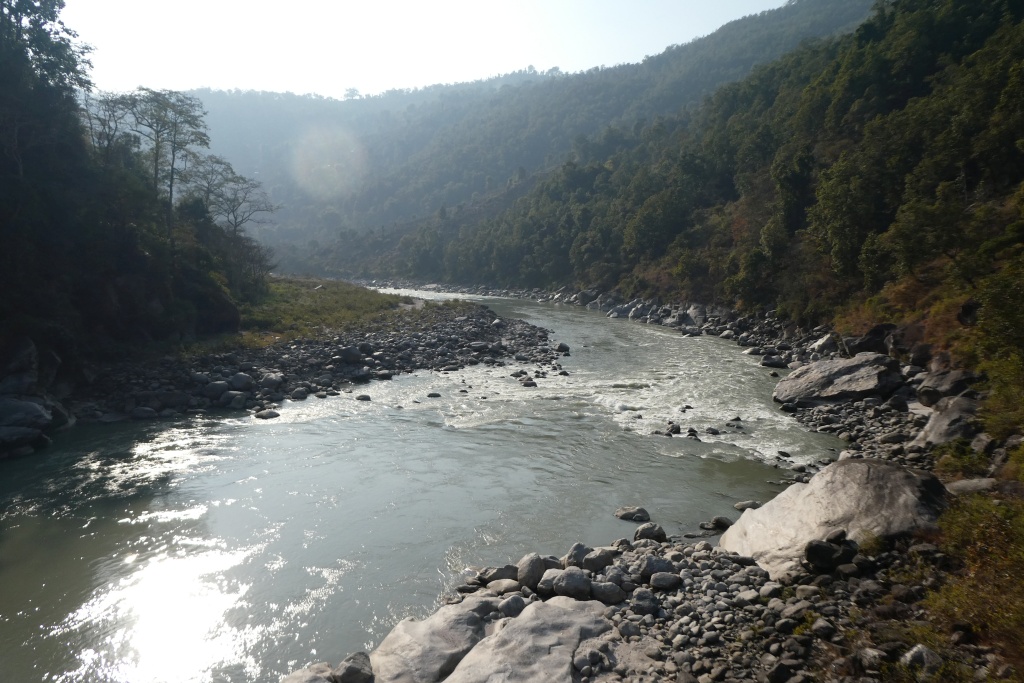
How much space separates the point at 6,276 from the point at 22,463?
26.3ft

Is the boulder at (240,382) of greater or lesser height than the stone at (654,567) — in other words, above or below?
below

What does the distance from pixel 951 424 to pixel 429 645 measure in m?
11.9

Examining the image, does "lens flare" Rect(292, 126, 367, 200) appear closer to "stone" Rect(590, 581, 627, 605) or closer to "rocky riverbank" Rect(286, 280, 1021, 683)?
"rocky riverbank" Rect(286, 280, 1021, 683)

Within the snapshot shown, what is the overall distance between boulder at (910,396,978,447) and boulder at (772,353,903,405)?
3.28 meters

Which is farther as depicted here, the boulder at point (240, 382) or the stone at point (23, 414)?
the boulder at point (240, 382)

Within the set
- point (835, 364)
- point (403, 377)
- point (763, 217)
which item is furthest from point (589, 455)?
point (763, 217)

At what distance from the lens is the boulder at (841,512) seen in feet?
23.4

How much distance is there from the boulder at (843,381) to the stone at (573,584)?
12.5m

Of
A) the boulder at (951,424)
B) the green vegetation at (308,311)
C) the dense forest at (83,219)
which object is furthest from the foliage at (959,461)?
the green vegetation at (308,311)

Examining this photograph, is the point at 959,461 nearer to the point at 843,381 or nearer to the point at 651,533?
the point at 651,533

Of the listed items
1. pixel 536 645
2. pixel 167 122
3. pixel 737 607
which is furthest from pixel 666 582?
pixel 167 122

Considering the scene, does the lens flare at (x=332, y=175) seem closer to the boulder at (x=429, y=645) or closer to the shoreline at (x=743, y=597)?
the shoreline at (x=743, y=597)

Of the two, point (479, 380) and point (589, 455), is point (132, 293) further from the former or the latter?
point (589, 455)

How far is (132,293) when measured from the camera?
2320cm
